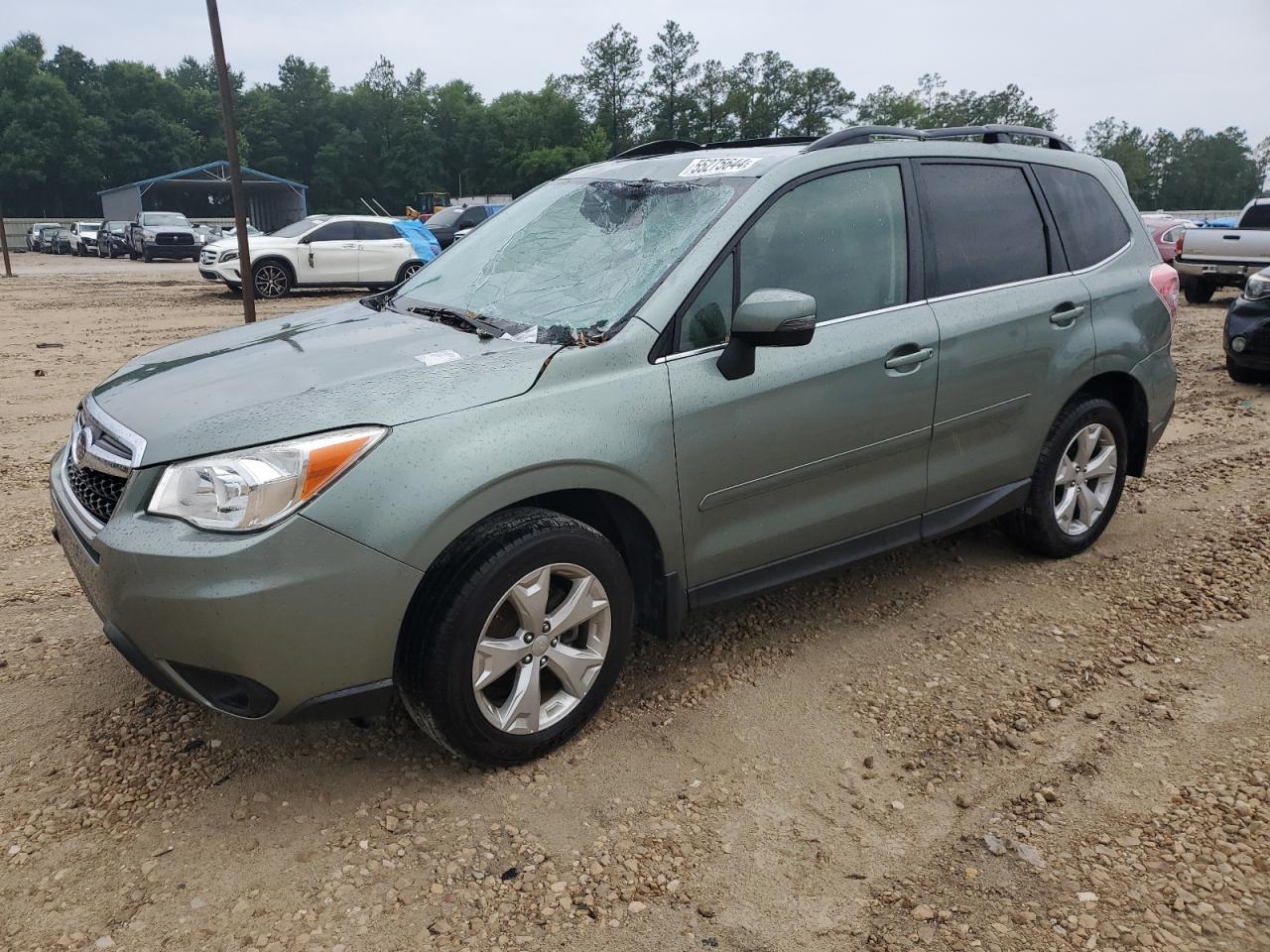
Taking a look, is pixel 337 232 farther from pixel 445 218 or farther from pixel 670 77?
pixel 670 77

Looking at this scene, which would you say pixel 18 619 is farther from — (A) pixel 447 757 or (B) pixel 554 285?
(B) pixel 554 285

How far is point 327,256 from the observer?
17.0 m

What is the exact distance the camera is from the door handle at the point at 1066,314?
155 inches

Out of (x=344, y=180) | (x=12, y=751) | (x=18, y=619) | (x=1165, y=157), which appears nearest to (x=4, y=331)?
(x=18, y=619)

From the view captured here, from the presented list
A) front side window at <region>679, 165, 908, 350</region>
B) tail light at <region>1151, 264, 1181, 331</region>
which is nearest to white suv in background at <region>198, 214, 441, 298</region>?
tail light at <region>1151, 264, 1181, 331</region>

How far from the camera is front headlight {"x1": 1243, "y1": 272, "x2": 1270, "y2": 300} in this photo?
26.0ft

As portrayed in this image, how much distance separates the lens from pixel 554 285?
128 inches

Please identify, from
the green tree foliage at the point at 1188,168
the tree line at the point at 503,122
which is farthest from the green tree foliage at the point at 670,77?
the green tree foliage at the point at 1188,168

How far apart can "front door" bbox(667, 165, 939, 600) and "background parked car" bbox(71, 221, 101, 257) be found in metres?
42.2

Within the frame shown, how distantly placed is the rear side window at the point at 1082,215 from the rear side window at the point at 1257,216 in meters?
12.2

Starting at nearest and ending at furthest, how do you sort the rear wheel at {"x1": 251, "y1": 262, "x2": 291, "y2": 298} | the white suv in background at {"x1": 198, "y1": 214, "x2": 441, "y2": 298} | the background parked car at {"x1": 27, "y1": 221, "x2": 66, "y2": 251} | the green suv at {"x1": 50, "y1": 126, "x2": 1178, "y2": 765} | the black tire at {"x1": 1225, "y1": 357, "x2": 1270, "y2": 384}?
1. the green suv at {"x1": 50, "y1": 126, "x2": 1178, "y2": 765}
2. the black tire at {"x1": 1225, "y1": 357, "x2": 1270, "y2": 384}
3. the rear wheel at {"x1": 251, "y1": 262, "x2": 291, "y2": 298}
4. the white suv in background at {"x1": 198, "y1": 214, "x2": 441, "y2": 298}
5. the background parked car at {"x1": 27, "y1": 221, "x2": 66, "y2": 251}

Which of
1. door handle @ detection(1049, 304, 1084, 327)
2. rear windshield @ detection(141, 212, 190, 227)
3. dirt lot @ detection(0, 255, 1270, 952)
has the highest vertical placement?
rear windshield @ detection(141, 212, 190, 227)

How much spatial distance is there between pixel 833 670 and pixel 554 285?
5.50ft

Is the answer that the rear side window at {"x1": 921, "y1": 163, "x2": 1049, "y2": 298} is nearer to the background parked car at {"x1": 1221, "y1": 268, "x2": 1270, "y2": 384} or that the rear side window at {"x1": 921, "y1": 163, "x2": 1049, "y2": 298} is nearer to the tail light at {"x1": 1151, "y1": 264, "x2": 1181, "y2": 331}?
the tail light at {"x1": 1151, "y1": 264, "x2": 1181, "y2": 331}
